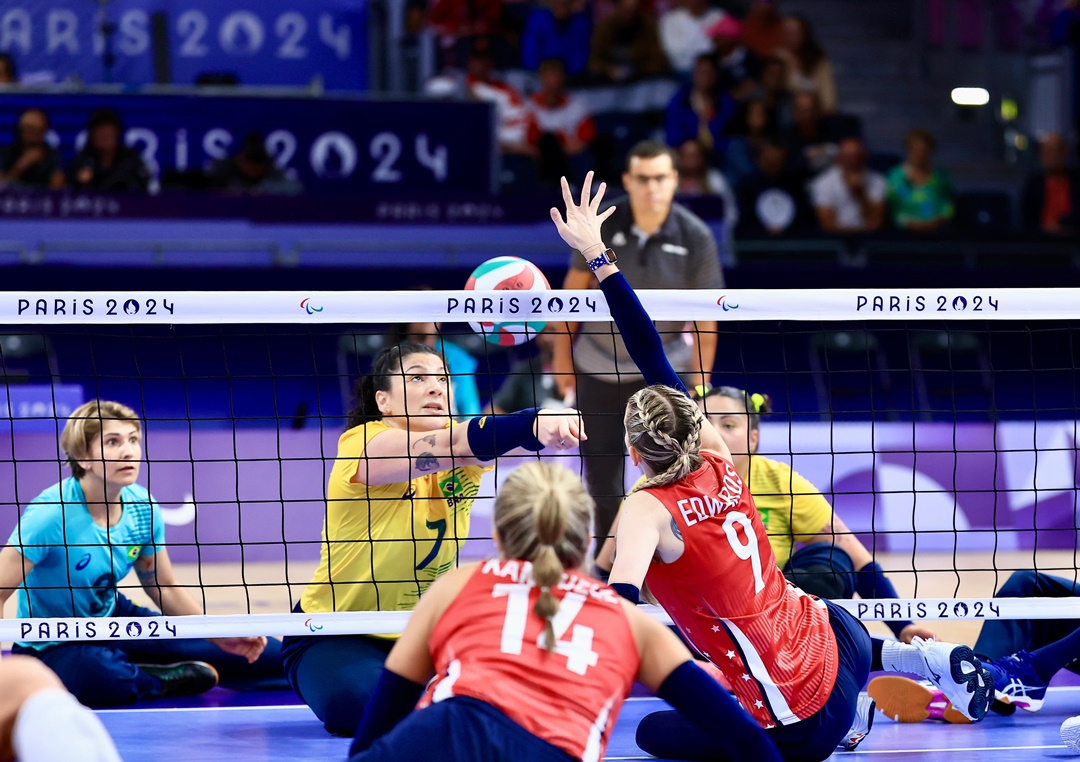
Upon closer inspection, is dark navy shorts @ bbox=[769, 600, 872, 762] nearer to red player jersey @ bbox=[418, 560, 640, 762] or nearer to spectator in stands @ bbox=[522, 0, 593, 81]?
red player jersey @ bbox=[418, 560, 640, 762]

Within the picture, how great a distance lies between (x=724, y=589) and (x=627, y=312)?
2.77 ft

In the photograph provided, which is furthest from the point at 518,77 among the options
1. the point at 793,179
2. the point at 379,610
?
the point at 379,610

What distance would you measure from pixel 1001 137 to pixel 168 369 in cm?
898

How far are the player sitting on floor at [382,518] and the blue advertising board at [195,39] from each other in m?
8.54

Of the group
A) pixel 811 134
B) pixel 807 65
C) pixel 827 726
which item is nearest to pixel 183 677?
pixel 827 726

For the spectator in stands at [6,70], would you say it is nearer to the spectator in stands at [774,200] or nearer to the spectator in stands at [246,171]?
the spectator in stands at [246,171]

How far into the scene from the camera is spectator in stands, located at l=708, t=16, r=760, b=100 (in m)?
12.8

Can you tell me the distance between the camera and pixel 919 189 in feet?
39.3

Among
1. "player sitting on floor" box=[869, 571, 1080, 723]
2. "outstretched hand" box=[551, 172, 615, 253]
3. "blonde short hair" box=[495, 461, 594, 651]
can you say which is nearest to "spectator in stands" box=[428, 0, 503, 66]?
"outstretched hand" box=[551, 172, 615, 253]

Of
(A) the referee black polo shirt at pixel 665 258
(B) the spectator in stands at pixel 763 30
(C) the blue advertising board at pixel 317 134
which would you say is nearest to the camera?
(A) the referee black polo shirt at pixel 665 258

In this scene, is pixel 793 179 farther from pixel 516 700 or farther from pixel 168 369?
pixel 516 700

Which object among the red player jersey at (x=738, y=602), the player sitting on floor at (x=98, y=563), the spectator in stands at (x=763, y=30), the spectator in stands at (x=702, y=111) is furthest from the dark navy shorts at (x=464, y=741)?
the spectator in stands at (x=763, y=30)

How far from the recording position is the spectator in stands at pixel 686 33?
1328 cm

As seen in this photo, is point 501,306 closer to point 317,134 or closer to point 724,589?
point 724,589
